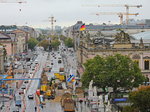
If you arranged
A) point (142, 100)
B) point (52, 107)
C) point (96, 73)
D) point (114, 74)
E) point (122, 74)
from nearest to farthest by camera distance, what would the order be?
point (142, 100)
point (52, 107)
point (114, 74)
point (122, 74)
point (96, 73)

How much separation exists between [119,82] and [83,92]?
7.77m

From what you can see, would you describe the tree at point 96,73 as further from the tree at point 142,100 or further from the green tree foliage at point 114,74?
the tree at point 142,100

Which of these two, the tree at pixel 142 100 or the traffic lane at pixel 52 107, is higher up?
the tree at pixel 142 100

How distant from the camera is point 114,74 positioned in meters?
68.4

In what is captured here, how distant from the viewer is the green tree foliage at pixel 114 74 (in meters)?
68.6

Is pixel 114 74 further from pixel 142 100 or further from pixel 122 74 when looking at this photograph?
pixel 142 100

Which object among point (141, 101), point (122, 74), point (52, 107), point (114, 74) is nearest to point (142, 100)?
point (141, 101)

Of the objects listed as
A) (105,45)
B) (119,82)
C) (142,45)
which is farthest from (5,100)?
(142,45)

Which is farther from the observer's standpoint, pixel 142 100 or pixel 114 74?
pixel 114 74

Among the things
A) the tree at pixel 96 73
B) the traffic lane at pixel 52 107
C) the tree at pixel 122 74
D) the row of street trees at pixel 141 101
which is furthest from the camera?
the tree at pixel 96 73

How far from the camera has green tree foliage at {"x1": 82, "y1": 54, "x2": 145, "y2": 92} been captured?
68.6 metres

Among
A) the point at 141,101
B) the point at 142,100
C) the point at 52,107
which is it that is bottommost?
the point at 52,107

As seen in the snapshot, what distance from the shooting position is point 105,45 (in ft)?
287

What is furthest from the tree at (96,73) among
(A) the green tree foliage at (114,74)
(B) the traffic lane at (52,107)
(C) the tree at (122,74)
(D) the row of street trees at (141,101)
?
(D) the row of street trees at (141,101)
